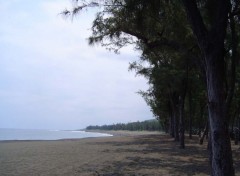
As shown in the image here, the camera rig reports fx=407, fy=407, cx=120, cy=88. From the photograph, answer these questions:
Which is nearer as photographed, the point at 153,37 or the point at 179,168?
the point at 153,37

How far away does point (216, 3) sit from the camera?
1043 centimetres

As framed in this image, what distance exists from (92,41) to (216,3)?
25.0 ft

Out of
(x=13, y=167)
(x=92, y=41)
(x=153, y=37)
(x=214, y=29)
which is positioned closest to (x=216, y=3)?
(x=214, y=29)

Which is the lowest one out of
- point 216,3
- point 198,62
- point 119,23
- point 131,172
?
point 131,172

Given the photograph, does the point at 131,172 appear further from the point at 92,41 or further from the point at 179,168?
the point at 92,41

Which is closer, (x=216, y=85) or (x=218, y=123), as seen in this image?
(x=218, y=123)

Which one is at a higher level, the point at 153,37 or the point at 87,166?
the point at 153,37

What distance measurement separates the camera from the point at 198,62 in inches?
531

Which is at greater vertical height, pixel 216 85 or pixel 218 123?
pixel 216 85

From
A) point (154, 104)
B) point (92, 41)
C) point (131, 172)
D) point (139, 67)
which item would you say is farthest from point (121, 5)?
point (154, 104)

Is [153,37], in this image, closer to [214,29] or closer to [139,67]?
[214,29]

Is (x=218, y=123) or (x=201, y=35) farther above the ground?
(x=201, y=35)

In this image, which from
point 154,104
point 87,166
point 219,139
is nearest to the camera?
point 219,139

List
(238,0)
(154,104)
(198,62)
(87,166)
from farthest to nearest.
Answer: (154,104)
(87,166)
(198,62)
(238,0)
